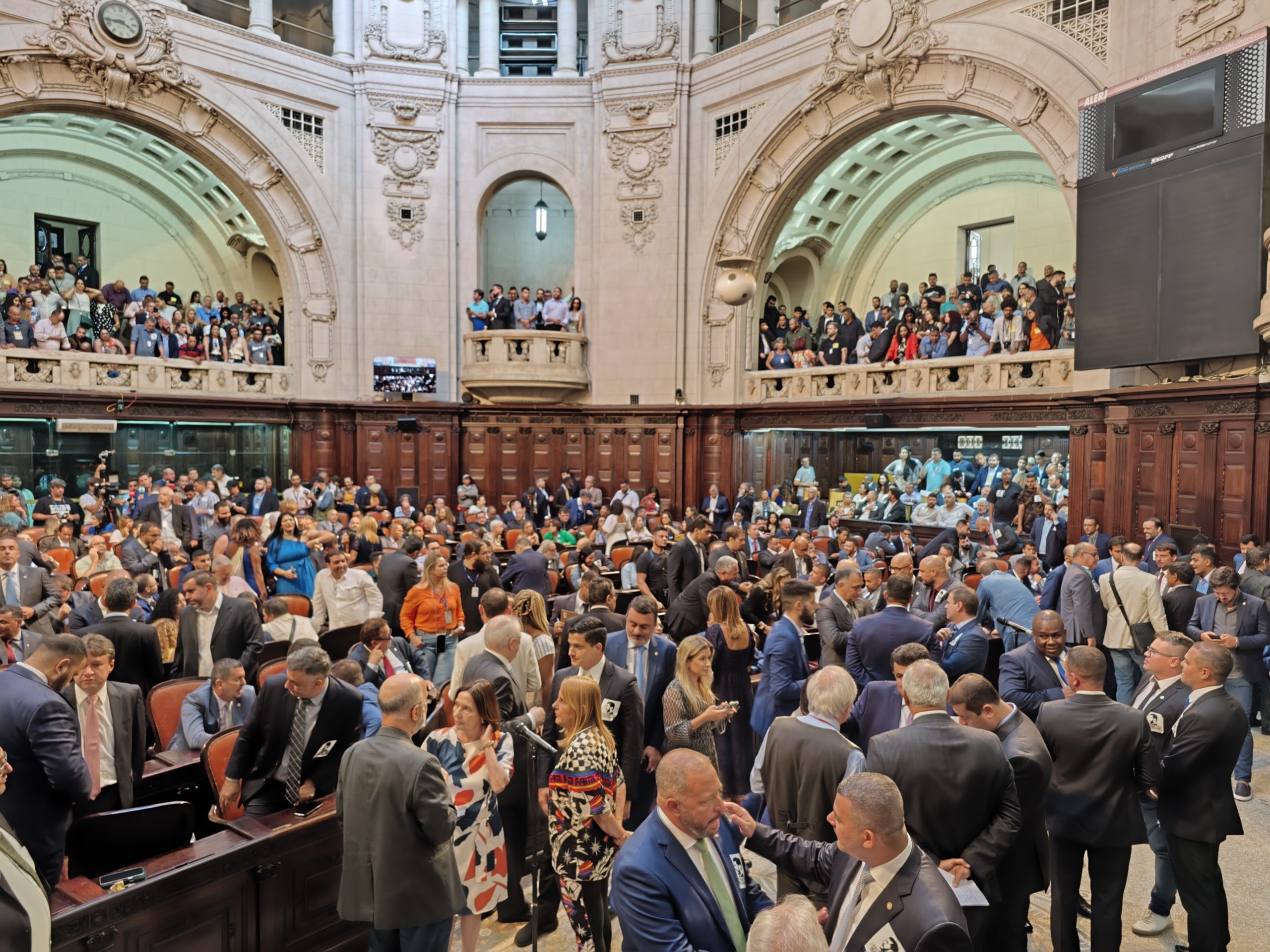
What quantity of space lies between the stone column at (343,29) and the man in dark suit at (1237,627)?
1929 cm

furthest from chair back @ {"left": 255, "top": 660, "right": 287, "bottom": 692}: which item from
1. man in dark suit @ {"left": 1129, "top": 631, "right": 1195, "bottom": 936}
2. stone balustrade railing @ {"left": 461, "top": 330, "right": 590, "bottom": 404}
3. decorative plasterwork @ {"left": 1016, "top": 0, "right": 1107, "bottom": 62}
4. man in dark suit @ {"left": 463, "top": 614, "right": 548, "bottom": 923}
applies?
decorative plasterwork @ {"left": 1016, "top": 0, "right": 1107, "bottom": 62}

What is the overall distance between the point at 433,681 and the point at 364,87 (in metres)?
16.3

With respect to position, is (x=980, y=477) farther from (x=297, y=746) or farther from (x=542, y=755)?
(x=297, y=746)

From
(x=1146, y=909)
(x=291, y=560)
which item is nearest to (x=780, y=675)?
(x=1146, y=909)

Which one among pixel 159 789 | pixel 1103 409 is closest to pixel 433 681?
pixel 159 789

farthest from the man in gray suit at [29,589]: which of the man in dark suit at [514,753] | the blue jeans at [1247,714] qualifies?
the blue jeans at [1247,714]

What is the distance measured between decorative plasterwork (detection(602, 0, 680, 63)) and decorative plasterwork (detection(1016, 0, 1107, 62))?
7784 millimetres

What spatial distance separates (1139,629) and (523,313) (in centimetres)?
1512

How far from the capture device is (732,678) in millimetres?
5809

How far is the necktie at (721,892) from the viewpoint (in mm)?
2855

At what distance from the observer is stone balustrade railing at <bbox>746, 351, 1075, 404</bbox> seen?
A: 14125 mm

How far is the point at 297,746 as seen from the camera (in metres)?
4.34

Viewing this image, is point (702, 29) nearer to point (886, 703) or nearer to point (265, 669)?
point (265, 669)

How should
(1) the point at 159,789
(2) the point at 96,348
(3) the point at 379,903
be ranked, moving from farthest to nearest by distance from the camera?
1. (2) the point at 96,348
2. (1) the point at 159,789
3. (3) the point at 379,903
